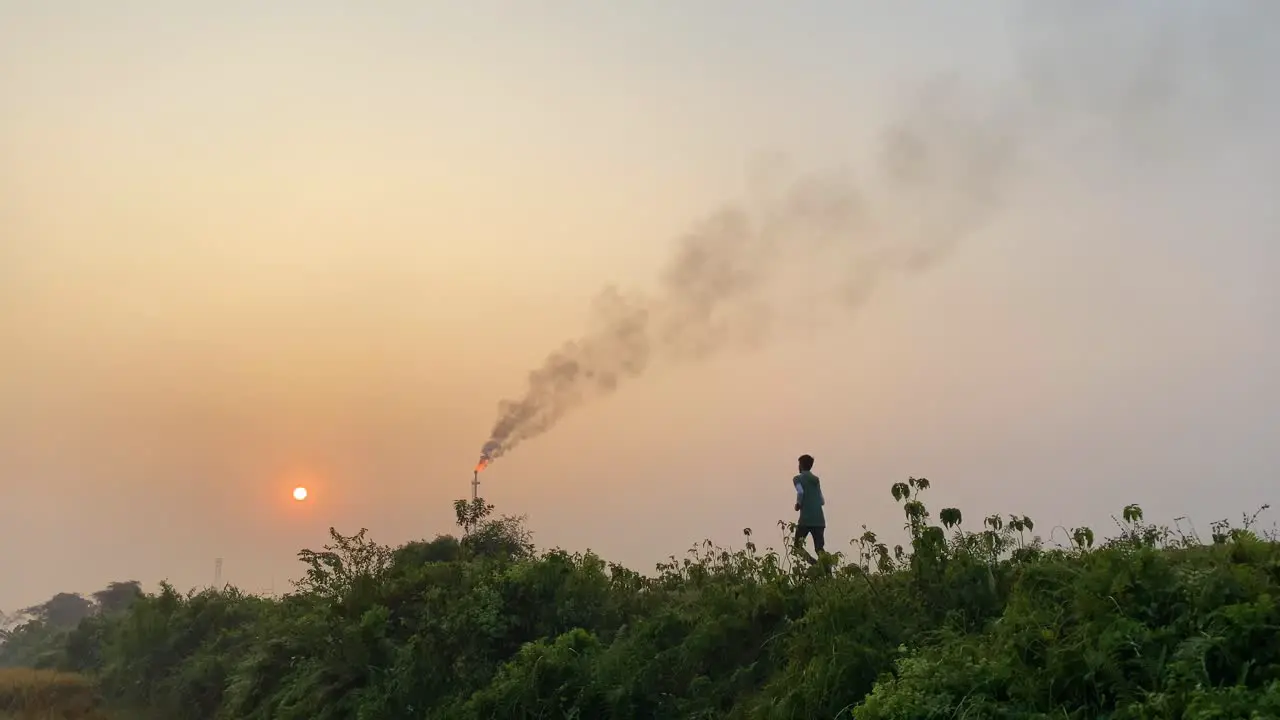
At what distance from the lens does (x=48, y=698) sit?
24.0 m

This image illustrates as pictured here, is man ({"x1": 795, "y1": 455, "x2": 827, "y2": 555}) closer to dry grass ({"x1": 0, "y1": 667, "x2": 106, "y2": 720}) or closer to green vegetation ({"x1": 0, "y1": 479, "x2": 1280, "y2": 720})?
green vegetation ({"x1": 0, "y1": 479, "x2": 1280, "y2": 720})

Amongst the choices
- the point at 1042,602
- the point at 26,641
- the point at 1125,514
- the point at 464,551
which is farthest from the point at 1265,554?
the point at 26,641

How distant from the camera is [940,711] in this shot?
23.6 feet

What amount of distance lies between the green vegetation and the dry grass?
170 inches

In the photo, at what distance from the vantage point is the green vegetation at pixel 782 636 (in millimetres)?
6855

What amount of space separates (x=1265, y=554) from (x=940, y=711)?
3036 millimetres

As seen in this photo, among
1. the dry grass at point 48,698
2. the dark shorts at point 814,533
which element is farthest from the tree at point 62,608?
the dark shorts at point 814,533

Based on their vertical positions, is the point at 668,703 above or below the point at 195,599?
below

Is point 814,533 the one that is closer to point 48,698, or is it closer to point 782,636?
point 782,636

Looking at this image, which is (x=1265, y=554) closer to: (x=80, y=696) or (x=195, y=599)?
(x=195, y=599)

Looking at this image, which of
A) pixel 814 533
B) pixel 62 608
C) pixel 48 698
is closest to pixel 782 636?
pixel 814 533

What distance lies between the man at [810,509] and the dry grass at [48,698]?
1845cm

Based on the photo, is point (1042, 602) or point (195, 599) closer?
point (1042, 602)

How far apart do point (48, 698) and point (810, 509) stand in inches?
889
